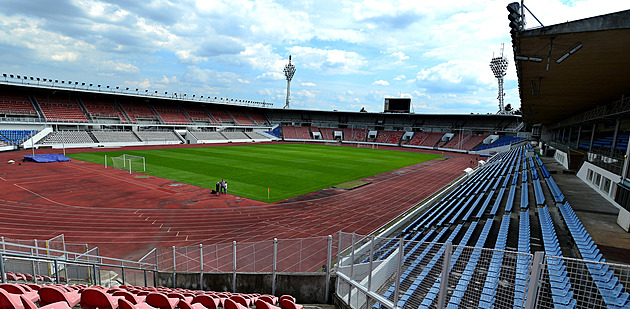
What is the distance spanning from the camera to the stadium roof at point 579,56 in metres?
6.21

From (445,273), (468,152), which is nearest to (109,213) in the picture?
(445,273)

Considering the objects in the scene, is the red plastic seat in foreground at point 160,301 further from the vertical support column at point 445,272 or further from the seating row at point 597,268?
the seating row at point 597,268

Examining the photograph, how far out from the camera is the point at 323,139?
80375mm

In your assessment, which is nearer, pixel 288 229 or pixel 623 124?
pixel 288 229

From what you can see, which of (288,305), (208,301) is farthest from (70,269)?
(288,305)

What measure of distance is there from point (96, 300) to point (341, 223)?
11.9 meters

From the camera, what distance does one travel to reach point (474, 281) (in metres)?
5.46

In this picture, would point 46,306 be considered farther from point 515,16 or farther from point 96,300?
point 515,16

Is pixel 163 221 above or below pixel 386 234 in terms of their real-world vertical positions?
below

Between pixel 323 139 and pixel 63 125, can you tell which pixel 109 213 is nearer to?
pixel 63 125

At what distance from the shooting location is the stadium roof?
6207 mm

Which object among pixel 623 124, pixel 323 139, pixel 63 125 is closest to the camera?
pixel 623 124

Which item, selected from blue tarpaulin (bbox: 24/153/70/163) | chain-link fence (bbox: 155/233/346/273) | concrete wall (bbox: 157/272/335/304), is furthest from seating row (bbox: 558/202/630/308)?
blue tarpaulin (bbox: 24/153/70/163)

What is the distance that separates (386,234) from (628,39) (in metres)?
8.65
